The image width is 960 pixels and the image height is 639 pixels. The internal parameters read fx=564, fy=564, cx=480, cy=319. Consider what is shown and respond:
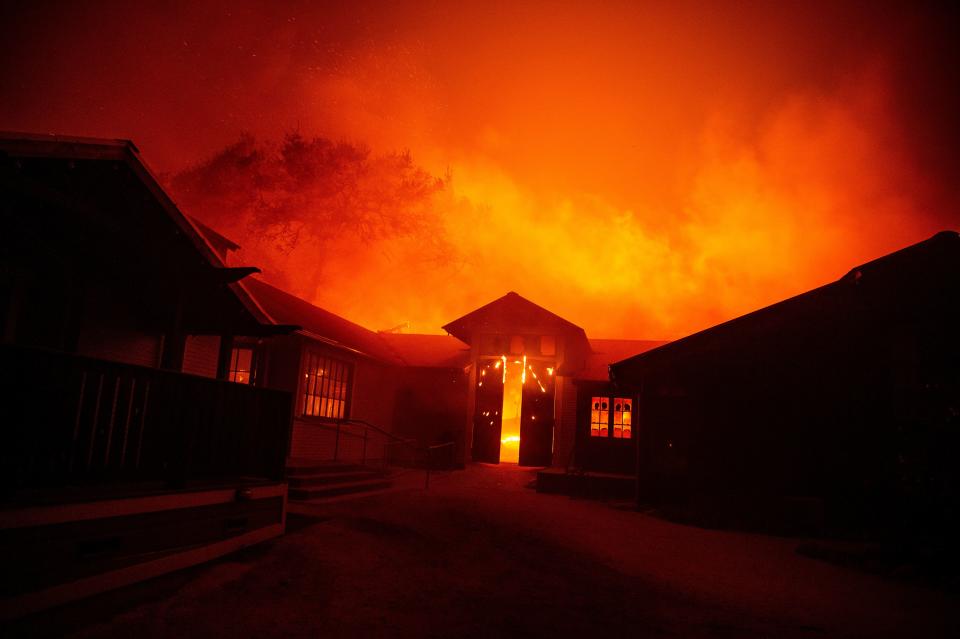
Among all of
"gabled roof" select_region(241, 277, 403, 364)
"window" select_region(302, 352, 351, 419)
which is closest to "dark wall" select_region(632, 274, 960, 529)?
"gabled roof" select_region(241, 277, 403, 364)

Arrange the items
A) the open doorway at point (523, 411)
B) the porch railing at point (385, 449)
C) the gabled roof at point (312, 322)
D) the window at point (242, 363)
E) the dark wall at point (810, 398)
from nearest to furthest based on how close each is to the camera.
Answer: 1. the dark wall at point (810, 398)
2. the window at point (242, 363)
3. the gabled roof at point (312, 322)
4. the porch railing at point (385, 449)
5. the open doorway at point (523, 411)

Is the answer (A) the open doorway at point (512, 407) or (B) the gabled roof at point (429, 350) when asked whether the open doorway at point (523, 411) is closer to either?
(B) the gabled roof at point (429, 350)

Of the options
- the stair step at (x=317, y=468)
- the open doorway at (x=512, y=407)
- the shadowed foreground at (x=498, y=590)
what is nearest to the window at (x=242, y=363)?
the stair step at (x=317, y=468)

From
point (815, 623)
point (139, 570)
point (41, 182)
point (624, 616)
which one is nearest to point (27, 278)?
point (41, 182)

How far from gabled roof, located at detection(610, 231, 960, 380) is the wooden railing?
8461 millimetres

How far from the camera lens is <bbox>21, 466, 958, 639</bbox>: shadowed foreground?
482cm

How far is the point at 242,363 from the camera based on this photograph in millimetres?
13992

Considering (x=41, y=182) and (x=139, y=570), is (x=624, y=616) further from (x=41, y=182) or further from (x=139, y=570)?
(x=41, y=182)

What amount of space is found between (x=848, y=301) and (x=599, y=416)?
431 inches

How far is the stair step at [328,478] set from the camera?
11.1m

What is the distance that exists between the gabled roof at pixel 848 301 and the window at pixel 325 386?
823 centimetres

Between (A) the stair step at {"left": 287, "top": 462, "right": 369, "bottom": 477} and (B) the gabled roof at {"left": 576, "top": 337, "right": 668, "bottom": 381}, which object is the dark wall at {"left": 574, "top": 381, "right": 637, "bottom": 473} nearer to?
(B) the gabled roof at {"left": 576, "top": 337, "right": 668, "bottom": 381}

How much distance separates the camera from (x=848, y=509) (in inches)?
424

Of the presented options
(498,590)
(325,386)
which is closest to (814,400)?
(498,590)
